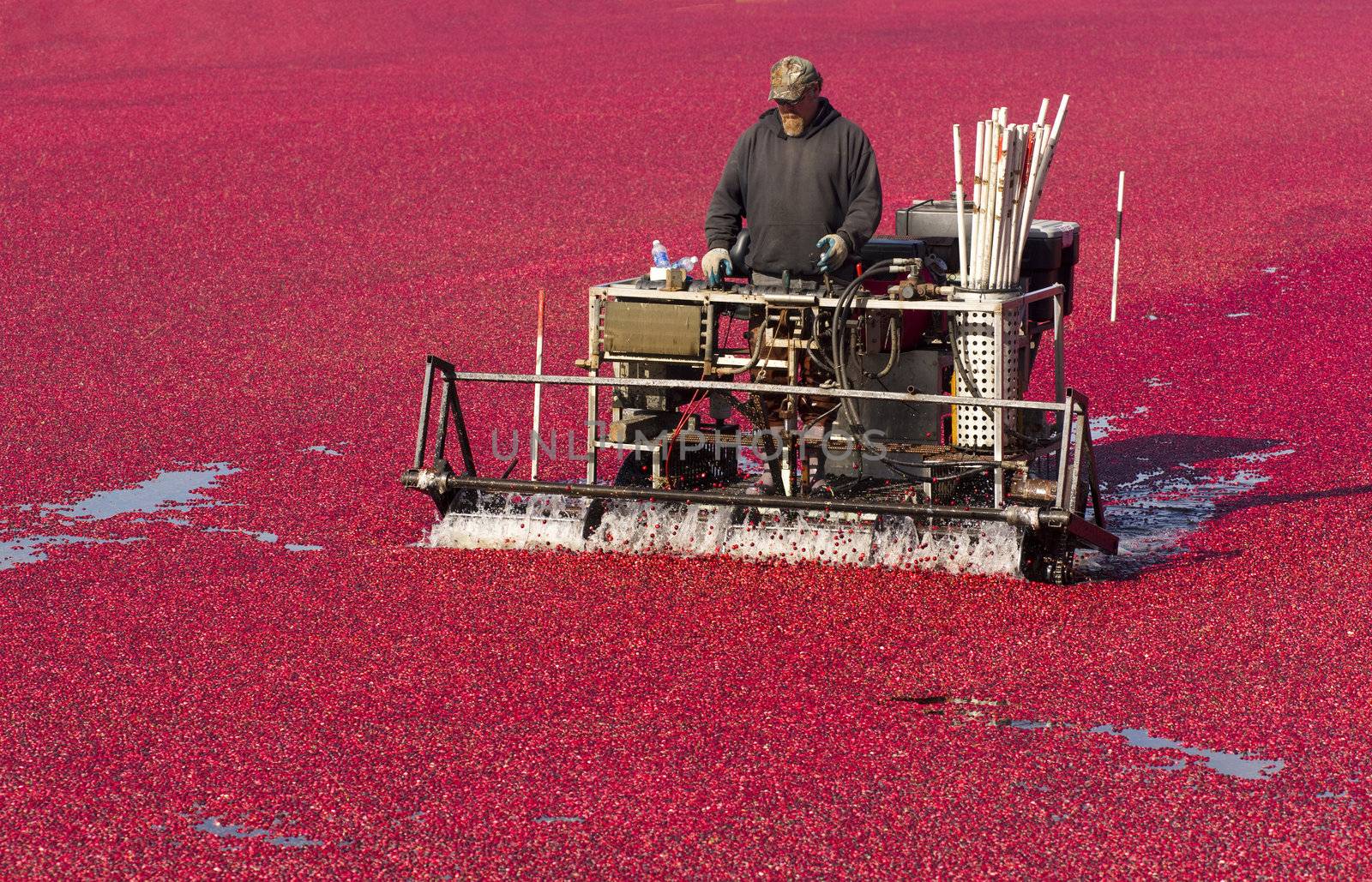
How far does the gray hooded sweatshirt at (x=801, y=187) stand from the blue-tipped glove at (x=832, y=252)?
0.62 ft

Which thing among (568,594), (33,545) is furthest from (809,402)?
(33,545)

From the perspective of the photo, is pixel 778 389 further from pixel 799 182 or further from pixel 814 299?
pixel 799 182

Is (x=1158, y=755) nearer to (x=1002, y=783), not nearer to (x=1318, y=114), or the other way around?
(x=1002, y=783)

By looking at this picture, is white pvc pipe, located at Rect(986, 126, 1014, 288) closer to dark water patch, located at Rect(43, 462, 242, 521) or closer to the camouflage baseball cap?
the camouflage baseball cap

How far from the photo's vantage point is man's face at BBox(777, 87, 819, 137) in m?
8.64

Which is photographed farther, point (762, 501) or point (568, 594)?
point (762, 501)

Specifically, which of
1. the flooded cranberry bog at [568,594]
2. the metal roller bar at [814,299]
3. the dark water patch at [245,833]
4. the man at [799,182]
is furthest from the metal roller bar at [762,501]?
Result: the dark water patch at [245,833]

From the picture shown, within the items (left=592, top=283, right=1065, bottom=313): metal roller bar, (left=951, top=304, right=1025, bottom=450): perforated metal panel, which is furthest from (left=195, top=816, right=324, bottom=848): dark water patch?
(left=951, top=304, right=1025, bottom=450): perforated metal panel

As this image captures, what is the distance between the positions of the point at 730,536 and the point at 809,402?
32.4 inches

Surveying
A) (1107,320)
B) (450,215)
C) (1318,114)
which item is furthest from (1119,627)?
(1318,114)

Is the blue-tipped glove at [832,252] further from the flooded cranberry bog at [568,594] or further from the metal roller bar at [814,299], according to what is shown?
the flooded cranberry bog at [568,594]

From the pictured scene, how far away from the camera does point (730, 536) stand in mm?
8367

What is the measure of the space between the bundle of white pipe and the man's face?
29.1 inches

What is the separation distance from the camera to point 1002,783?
570cm
